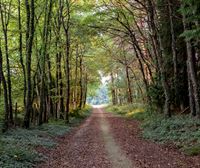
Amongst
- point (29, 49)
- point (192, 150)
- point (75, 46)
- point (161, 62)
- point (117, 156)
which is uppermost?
point (75, 46)

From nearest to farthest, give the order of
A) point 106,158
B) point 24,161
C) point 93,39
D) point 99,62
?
point 24,161 < point 106,158 < point 93,39 < point 99,62

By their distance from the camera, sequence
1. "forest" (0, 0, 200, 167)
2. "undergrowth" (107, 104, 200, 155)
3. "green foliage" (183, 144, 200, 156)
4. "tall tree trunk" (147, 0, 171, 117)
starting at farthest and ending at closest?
"tall tree trunk" (147, 0, 171, 117) → "forest" (0, 0, 200, 167) → "undergrowth" (107, 104, 200, 155) → "green foliage" (183, 144, 200, 156)

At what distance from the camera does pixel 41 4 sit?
23641 millimetres

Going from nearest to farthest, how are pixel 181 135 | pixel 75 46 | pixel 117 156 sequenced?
pixel 117 156 → pixel 181 135 → pixel 75 46

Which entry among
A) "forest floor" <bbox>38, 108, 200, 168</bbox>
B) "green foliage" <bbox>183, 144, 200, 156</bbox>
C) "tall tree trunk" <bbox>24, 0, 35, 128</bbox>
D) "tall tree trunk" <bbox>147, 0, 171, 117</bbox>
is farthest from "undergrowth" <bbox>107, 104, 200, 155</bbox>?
"tall tree trunk" <bbox>24, 0, 35, 128</bbox>

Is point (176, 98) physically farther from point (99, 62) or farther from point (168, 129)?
point (99, 62)

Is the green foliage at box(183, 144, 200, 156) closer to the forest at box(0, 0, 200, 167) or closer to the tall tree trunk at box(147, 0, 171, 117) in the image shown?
the forest at box(0, 0, 200, 167)

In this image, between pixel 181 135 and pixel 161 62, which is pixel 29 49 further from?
pixel 181 135

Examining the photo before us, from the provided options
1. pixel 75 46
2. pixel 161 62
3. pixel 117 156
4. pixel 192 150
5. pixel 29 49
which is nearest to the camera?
pixel 192 150

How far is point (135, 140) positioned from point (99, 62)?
33.9 metres

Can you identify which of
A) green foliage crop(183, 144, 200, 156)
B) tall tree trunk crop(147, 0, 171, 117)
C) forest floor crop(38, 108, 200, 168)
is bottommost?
forest floor crop(38, 108, 200, 168)

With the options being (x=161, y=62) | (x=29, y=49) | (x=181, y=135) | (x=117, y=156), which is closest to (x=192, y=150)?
(x=117, y=156)

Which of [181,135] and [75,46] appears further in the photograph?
[75,46]

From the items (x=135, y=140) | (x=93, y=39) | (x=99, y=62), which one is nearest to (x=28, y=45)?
(x=135, y=140)
